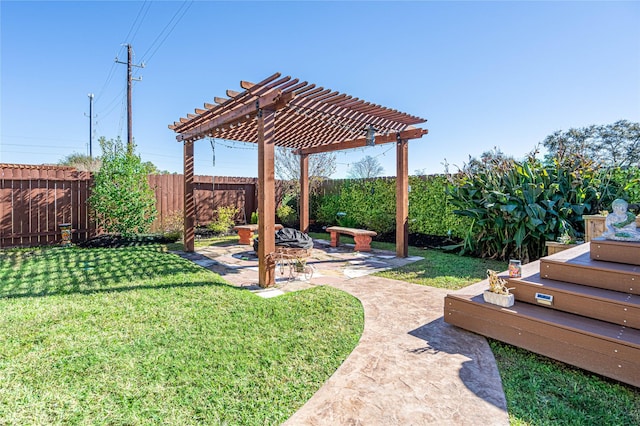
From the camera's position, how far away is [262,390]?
2.10 m

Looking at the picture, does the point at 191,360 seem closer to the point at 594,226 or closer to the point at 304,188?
the point at 594,226

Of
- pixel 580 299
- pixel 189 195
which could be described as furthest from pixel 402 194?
pixel 189 195

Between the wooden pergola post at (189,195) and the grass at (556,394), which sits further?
the wooden pergola post at (189,195)

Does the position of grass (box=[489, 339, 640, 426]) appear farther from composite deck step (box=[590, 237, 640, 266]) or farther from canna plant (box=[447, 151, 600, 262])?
canna plant (box=[447, 151, 600, 262])

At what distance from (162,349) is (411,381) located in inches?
78.2

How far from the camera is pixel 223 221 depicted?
9781 mm

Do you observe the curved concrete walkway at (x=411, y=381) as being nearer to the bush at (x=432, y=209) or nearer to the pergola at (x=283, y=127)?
the pergola at (x=283, y=127)

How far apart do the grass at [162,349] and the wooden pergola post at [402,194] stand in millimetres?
2955

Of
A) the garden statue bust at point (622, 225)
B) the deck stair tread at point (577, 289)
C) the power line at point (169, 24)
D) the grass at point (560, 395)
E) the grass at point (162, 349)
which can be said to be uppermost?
the power line at point (169, 24)

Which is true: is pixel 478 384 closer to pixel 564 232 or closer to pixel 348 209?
pixel 564 232

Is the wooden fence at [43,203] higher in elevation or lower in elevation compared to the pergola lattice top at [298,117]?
lower

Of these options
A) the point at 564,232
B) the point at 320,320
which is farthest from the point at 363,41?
the point at 320,320

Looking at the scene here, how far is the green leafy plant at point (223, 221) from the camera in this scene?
9.63 m

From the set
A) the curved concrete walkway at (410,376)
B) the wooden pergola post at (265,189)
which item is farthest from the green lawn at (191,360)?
the wooden pergola post at (265,189)
